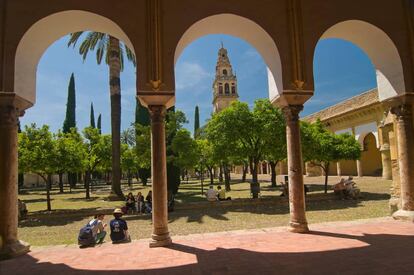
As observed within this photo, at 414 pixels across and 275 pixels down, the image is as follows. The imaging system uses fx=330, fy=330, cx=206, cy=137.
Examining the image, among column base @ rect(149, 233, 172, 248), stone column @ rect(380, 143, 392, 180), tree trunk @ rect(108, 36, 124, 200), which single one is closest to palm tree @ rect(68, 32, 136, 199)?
tree trunk @ rect(108, 36, 124, 200)

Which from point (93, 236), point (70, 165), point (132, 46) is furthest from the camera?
point (70, 165)

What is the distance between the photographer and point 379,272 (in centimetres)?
438

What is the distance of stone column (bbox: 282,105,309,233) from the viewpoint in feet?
23.4

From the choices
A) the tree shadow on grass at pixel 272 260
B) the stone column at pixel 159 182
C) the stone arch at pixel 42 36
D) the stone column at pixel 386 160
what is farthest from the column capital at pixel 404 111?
the stone column at pixel 386 160

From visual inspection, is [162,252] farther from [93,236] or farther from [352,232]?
[352,232]

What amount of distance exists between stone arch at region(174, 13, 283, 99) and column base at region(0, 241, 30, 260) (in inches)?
186

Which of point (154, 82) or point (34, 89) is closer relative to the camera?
point (154, 82)

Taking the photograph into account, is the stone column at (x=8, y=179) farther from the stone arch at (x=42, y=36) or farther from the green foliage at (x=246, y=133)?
the green foliage at (x=246, y=133)

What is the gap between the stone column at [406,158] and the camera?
7.59 meters

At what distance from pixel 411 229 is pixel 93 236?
6.80m

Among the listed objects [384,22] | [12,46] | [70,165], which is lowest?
[70,165]

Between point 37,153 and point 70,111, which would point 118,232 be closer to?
point 37,153

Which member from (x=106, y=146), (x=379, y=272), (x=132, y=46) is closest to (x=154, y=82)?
(x=132, y=46)

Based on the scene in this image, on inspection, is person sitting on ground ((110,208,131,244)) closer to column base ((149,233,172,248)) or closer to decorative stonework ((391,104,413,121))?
column base ((149,233,172,248))
